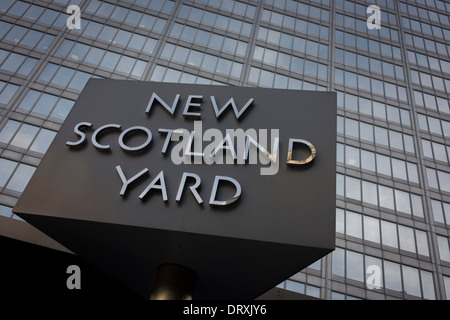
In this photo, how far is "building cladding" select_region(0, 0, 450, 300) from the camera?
28.9m

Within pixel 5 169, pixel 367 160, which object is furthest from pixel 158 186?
pixel 367 160

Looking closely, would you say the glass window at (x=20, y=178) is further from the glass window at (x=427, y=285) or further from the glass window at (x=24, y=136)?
the glass window at (x=427, y=285)

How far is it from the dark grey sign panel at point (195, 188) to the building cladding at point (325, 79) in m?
17.6

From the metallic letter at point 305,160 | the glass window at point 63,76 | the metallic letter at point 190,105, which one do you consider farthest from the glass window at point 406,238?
the glass window at point 63,76

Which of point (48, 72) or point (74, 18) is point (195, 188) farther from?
point (74, 18)

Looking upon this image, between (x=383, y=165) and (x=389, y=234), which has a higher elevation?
(x=383, y=165)

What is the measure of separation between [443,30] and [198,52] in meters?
32.5

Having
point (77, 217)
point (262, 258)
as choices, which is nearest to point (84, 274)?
point (77, 217)

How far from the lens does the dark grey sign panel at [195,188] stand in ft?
31.0

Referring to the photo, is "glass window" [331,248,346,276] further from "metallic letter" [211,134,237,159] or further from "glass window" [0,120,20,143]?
"glass window" [0,120,20,143]

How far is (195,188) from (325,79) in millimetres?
32821

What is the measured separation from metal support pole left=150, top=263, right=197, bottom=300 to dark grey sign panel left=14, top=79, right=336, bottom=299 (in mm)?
251

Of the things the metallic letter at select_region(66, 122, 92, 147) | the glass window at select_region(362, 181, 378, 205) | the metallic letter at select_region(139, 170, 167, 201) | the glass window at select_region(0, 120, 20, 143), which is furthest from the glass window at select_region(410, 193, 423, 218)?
the glass window at select_region(0, 120, 20, 143)

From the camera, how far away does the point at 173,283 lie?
10.3m
